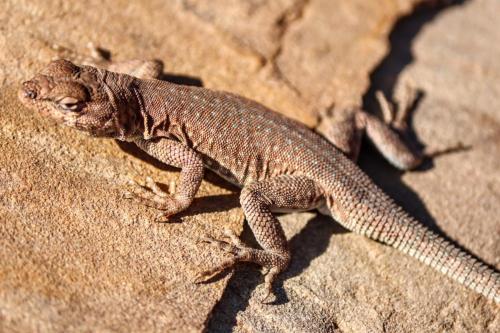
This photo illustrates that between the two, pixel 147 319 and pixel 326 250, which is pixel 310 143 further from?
pixel 147 319

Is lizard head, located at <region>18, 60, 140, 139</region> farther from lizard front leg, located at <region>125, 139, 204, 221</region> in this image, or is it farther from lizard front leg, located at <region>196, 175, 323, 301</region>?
lizard front leg, located at <region>196, 175, 323, 301</region>

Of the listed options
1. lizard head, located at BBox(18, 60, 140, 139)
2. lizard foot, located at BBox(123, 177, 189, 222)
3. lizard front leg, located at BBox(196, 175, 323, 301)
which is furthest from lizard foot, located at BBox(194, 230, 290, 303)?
lizard head, located at BBox(18, 60, 140, 139)

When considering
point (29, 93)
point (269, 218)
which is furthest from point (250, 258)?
point (29, 93)

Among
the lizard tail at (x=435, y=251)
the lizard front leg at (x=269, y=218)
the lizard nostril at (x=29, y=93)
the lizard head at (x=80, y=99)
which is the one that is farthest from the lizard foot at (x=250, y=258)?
the lizard nostril at (x=29, y=93)

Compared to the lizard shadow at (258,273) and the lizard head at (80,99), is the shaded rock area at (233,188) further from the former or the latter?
the lizard head at (80,99)

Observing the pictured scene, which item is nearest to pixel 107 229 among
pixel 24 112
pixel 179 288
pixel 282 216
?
pixel 179 288

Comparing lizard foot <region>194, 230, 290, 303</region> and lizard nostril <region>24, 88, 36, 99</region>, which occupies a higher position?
lizard nostril <region>24, 88, 36, 99</region>
